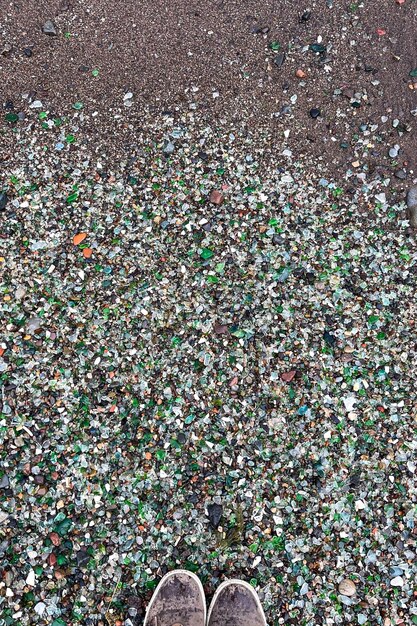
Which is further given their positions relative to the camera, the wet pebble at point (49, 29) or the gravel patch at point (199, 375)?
the wet pebble at point (49, 29)

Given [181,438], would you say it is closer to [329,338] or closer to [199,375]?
[199,375]

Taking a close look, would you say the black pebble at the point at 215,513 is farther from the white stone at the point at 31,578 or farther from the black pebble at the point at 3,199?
the black pebble at the point at 3,199

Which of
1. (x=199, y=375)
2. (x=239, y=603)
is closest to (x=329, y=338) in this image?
(x=199, y=375)

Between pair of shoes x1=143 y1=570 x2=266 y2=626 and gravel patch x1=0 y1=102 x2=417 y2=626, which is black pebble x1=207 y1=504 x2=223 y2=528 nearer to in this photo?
gravel patch x1=0 y1=102 x2=417 y2=626

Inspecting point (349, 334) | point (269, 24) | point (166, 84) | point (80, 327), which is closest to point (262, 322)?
point (349, 334)

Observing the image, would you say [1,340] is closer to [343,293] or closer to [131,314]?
[131,314]

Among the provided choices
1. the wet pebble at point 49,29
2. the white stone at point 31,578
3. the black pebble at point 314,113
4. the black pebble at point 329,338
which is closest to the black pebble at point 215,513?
the white stone at point 31,578
